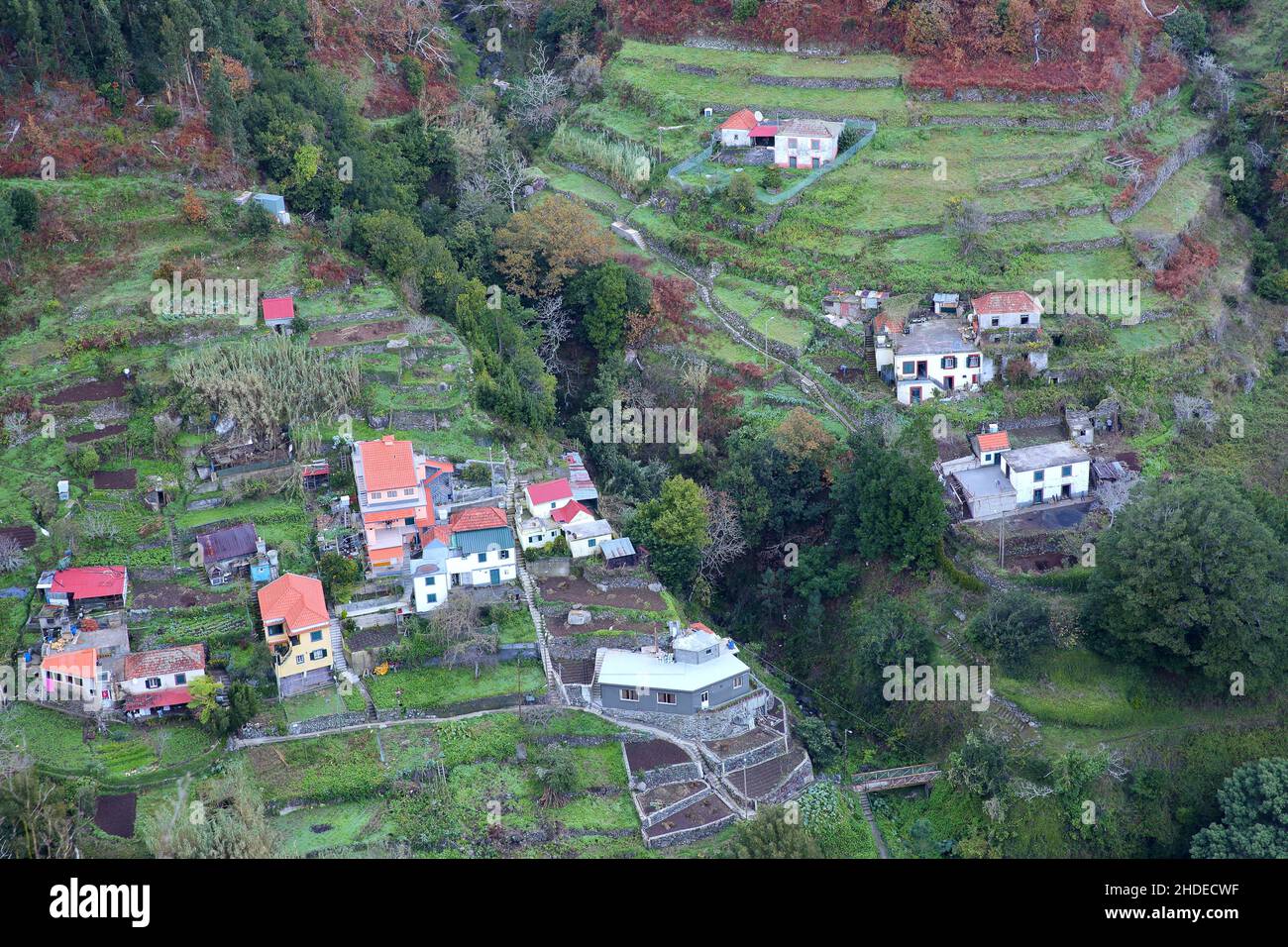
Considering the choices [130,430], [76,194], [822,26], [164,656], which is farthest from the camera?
[822,26]

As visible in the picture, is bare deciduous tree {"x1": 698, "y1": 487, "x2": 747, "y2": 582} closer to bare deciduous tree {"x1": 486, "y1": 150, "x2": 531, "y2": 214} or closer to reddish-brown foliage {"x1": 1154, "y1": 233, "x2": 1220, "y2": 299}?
bare deciduous tree {"x1": 486, "y1": 150, "x2": 531, "y2": 214}

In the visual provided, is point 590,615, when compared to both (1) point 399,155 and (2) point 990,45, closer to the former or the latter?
(1) point 399,155

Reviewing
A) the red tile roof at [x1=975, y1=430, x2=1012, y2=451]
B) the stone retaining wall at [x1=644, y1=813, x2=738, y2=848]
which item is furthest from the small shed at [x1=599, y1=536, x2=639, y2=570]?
the red tile roof at [x1=975, y1=430, x2=1012, y2=451]

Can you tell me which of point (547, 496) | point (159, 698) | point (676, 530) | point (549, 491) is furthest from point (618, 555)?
point (159, 698)

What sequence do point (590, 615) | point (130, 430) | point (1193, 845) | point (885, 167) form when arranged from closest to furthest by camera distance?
1. point (1193, 845)
2. point (590, 615)
3. point (130, 430)
4. point (885, 167)

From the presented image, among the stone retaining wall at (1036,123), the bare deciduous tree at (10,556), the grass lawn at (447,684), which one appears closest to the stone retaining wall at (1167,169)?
the stone retaining wall at (1036,123)

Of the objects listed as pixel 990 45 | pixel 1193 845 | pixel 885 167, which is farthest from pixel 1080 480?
pixel 990 45

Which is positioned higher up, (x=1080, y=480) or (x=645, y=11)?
(x=645, y=11)
